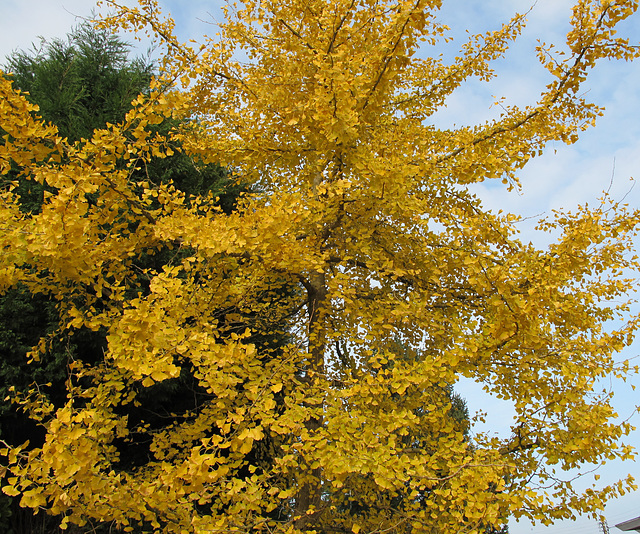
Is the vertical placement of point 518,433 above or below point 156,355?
above

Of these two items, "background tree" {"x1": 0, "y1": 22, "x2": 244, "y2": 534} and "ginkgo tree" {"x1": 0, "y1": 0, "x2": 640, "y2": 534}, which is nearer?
"ginkgo tree" {"x1": 0, "y1": 0, "x2": 640, "y2": 534}

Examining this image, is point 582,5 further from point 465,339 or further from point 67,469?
point 67,469

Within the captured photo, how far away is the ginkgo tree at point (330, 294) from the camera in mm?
2723

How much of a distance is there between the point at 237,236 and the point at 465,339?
1665 millimetres

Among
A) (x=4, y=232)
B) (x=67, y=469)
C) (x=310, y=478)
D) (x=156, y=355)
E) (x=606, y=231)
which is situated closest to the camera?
(x=67, y=469)

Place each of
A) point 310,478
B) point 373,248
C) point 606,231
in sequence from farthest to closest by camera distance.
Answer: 1. point 373,248
2. point 310,478
3. point 606,231

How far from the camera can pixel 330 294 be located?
3811mm

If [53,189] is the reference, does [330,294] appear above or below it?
below

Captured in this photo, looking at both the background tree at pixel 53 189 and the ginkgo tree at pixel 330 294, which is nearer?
the ginkgo tree at pixel 330 294

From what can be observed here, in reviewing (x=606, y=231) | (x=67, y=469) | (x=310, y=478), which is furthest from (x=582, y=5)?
(x=67, y=469)

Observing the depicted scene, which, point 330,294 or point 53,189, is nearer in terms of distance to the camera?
point 330,294

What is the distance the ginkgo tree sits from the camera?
272 centimetres

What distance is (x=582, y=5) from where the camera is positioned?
3404mm

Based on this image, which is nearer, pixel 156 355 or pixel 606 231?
pixel 156 355
